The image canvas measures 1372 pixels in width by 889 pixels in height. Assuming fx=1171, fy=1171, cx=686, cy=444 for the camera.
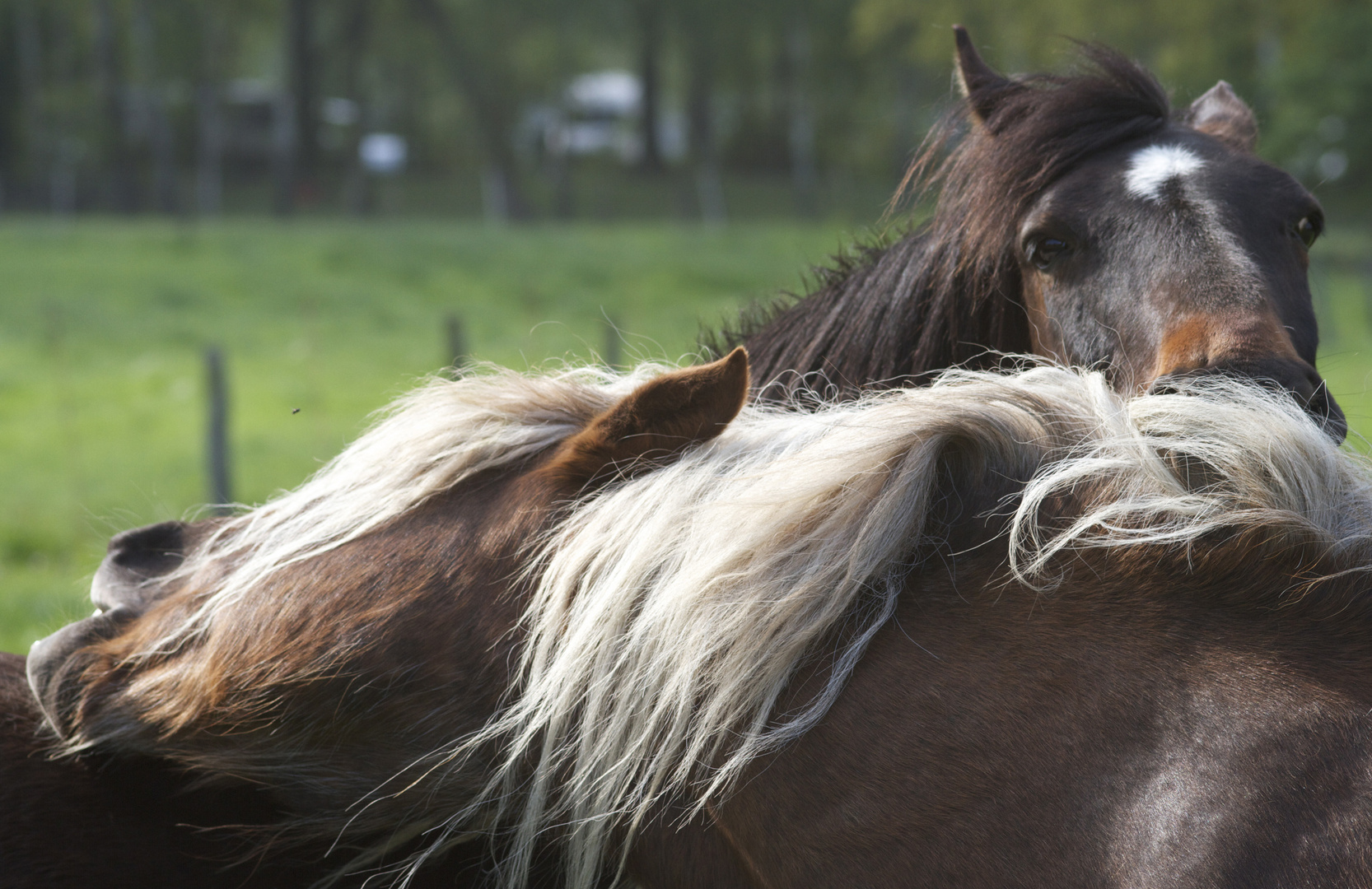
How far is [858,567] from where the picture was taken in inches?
49.2

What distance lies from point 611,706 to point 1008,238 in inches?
74.5

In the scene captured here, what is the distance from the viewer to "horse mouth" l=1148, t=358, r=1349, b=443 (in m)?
2.03

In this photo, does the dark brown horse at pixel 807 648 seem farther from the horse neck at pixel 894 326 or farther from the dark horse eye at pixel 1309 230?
the dark horse eye at pixel 1309 230

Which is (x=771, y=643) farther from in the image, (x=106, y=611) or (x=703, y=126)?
(x=703, y=126)

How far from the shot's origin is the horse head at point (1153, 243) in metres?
2.25

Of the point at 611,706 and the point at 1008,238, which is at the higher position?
the point at 1008,238

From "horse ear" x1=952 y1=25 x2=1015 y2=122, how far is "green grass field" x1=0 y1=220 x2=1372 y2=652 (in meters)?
0.49

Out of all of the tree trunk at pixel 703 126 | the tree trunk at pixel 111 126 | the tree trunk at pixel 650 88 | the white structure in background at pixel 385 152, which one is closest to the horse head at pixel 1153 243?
the tree trunk at pixel 703 126

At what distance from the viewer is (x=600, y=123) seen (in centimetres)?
5356

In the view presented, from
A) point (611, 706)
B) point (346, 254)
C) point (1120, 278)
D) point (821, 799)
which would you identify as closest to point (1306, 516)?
point (821, 799)

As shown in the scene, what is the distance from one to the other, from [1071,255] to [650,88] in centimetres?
4271

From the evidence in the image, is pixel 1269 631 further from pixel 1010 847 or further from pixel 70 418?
pixel 70 418

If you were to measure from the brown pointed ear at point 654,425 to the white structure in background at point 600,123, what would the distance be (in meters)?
39.8

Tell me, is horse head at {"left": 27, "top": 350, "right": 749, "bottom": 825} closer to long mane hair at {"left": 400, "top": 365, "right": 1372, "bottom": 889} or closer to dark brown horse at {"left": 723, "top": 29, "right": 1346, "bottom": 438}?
long mane hair at {"left": 400, "top": 365, "right": 1372, "bottom": 889}
